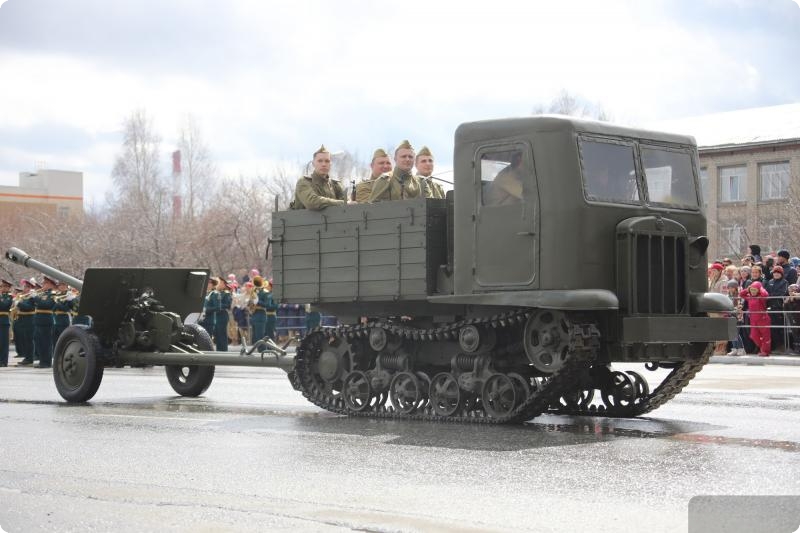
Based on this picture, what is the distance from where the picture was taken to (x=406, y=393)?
13578mm

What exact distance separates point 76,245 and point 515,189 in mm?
56064

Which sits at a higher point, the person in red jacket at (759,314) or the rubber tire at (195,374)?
the person in red jacket at (759,314)

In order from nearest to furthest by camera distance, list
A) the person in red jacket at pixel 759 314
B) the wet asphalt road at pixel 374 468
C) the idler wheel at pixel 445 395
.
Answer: the wet asphalt road at pixel 374 468 → the idler wheel at pixel 445 395 → the person in red jacket at pixel 759 314

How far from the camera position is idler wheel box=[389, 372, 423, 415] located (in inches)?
533

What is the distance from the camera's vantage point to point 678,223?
1311 centimetres

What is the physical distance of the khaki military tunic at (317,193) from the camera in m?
14.5

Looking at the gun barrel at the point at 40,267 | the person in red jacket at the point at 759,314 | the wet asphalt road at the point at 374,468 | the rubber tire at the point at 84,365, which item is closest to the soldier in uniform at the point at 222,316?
the gun barrel at the point at 40,267

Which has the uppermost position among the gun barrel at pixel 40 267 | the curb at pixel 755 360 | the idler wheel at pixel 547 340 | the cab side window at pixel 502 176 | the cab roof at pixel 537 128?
the cab roof at pixel 537 128

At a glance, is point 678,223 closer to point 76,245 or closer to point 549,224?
point 549,224

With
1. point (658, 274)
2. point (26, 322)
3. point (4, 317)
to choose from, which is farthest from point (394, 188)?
point (26, 322)

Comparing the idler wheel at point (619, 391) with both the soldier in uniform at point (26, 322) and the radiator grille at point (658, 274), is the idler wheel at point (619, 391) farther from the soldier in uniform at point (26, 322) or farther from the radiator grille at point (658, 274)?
the soldier in uniform at point (26, 322)

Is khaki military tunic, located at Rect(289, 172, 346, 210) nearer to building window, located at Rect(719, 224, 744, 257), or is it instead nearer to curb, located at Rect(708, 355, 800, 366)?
curb, located at Rect(708, 355, 800, 366)

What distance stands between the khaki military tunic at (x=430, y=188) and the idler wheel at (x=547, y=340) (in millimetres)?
2455

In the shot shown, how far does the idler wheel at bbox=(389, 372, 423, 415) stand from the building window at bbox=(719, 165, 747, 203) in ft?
160
